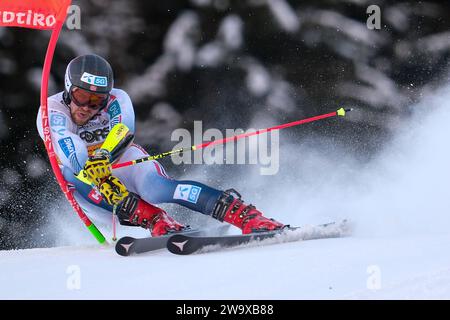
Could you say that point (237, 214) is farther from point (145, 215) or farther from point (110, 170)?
point (110, 170)

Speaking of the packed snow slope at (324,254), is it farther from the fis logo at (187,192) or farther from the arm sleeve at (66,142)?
the arm sleeve at (66,142)

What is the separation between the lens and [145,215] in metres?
4.34

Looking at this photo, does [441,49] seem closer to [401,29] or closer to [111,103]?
[401,29]

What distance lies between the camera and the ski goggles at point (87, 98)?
430 centimetres

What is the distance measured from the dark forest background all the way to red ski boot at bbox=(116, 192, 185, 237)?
7.21 ft

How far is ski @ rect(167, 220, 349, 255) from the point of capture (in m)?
3.70

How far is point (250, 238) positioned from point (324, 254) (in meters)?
0.75

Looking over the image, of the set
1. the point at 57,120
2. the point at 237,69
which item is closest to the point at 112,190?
the point at 57,120

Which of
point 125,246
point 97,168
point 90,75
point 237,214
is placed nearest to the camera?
point 125,246

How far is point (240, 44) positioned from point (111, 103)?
245 cm

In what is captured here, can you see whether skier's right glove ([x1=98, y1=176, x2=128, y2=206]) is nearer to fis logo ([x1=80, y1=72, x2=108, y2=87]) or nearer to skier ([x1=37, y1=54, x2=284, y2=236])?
skier ([x1=37, y1=54, x2=284, y2=236])

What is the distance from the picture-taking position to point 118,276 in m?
3.21

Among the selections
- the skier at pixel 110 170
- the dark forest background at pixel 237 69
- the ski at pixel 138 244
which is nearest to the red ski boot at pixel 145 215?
the skier at pixel 110 170

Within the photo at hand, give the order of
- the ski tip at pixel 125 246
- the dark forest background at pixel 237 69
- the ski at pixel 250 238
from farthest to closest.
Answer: the dark forest background at pixel 237 69 → the ski tip at pixel 125 246 → the ski at pixel 250 238
